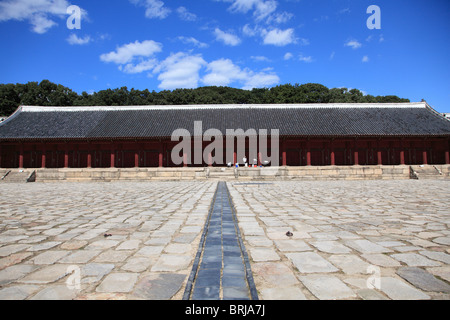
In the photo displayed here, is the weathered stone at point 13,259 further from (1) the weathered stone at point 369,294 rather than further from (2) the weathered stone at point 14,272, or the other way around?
(1) the weathered stone at point 369,294

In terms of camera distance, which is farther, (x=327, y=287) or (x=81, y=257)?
(x=81, y=257)

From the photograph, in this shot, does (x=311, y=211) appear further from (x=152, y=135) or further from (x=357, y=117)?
(x=357, y=117)

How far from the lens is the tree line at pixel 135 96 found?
142 ft

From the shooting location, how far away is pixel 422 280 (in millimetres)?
2119

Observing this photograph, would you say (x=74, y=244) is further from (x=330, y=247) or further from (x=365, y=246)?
(x=365, y=246)

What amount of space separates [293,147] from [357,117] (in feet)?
23.8

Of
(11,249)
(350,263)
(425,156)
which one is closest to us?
(350,263)

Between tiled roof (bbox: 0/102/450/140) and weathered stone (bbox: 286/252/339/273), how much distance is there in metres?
19.7

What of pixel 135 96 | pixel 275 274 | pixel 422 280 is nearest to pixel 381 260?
pixel 422 280

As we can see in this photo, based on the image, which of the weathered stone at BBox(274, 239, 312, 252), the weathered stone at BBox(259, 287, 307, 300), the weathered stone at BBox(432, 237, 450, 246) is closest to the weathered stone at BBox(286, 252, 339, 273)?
the weathered stone at BBox(274, 239, 312, 252)

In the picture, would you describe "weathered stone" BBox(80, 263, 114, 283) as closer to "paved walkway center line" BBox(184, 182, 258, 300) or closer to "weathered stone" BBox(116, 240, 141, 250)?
"weathered stone" BBox(116, 240, 141, 250)

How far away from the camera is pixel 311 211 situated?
536cm

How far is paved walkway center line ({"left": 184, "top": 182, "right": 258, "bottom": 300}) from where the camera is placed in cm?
192

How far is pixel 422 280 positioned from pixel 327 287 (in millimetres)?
829
